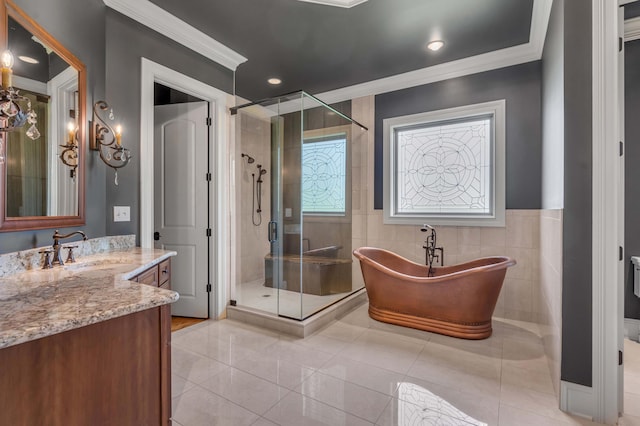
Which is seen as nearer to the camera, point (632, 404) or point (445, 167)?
point (632, 404)

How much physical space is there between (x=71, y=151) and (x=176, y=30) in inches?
57.4

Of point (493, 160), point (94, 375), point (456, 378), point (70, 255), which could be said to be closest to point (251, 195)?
point (70, 255)

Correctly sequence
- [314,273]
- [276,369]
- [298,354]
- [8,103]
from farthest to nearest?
[314,273] < [298,354] < [276,369] < [8,103]

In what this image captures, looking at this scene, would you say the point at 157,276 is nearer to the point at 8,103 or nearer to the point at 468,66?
the point at 8,103

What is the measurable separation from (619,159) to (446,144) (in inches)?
78.2

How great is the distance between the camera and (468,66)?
329 centimetres

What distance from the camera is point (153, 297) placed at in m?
1.14

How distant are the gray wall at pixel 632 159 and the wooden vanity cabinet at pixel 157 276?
3.80m

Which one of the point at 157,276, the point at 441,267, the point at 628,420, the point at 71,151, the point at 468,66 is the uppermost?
the point at 468,66

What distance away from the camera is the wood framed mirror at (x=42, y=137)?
1.52 m

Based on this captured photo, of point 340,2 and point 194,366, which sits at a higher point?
point 340,2

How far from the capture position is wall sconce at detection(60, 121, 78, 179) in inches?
74.9

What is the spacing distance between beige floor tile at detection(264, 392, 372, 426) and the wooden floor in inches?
64.3

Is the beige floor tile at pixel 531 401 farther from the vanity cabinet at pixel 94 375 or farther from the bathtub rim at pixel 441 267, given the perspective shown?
the vanity cabinet at pixel 94 375
